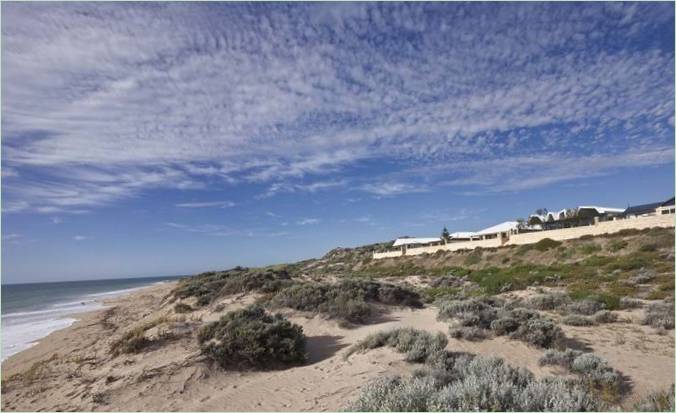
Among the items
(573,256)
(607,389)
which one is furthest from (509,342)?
(573,256)

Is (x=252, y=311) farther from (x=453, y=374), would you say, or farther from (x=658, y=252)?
(x=658, y=252)

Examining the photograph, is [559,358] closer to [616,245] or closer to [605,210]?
[616,245]

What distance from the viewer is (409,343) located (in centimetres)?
818

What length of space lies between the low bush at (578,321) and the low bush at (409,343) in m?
4.67

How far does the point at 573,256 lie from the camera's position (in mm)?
26734

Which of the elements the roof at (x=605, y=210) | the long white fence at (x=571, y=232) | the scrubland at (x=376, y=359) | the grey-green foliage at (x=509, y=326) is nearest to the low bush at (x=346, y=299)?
the scrubland at (x=376, y=359)

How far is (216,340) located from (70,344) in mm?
8747

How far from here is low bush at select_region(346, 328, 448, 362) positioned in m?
7.54

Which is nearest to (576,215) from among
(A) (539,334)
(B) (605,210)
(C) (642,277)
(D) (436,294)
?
(B) (605,210)

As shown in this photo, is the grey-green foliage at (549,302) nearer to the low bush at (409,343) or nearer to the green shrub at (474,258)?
the low bush at (409,343)

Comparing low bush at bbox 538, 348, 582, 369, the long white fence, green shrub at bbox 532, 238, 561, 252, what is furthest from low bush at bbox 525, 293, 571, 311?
the long white fence

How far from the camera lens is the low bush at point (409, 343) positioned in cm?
754

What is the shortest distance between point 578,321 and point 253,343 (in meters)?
8.59

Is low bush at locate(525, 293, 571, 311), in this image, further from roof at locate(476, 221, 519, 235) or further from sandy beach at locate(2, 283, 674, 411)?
roof at locate(476, 221, 519, 235)
